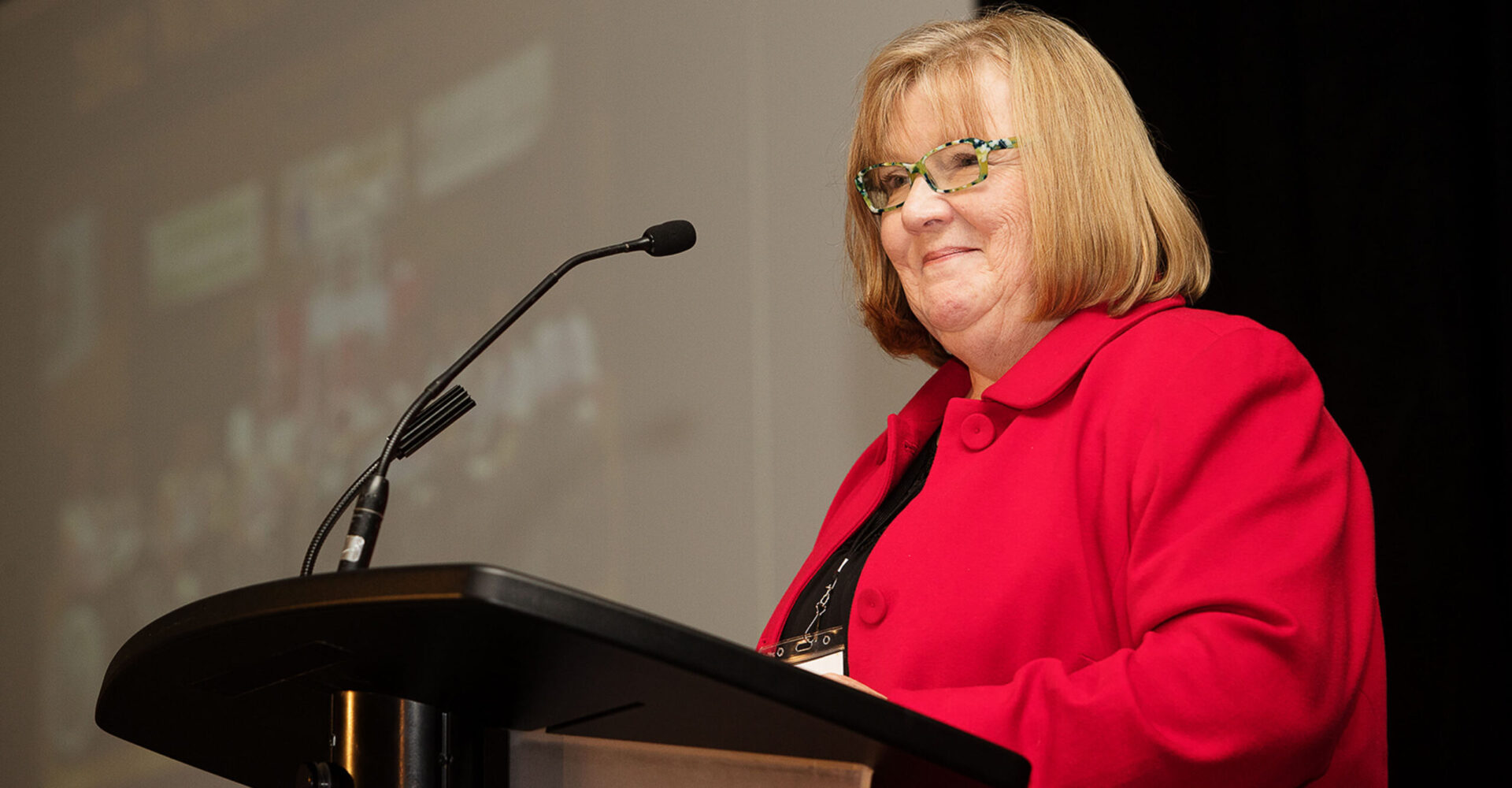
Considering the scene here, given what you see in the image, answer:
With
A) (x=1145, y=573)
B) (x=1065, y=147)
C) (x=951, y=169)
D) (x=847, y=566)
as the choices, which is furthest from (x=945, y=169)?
(x=1145, y=573)

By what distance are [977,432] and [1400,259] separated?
1.01 metres

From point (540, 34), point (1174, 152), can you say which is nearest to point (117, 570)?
point (540, 34)

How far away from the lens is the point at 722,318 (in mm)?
3023

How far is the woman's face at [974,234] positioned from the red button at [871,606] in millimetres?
397

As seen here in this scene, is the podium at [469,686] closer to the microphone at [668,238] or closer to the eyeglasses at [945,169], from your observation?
the microphone at [668,238]

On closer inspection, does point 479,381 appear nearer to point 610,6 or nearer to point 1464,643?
point 610,6

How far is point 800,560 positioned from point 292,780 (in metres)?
1.73

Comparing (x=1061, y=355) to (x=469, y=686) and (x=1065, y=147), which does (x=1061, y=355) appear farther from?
(x=469, y=686)

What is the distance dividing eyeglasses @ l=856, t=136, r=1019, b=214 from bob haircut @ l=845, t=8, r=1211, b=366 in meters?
0.02

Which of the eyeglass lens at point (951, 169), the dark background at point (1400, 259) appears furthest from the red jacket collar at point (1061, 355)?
the dark background at point (1400, 259)

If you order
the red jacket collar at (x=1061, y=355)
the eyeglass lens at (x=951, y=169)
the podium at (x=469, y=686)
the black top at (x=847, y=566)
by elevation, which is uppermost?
the eyeglass lens at (x=951, y=169)

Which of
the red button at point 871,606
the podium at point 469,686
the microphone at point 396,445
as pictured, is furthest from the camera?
the red button at point 871,606

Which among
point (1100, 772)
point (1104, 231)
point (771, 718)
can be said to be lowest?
point (1100, 772)

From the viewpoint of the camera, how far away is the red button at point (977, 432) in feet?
4.65
